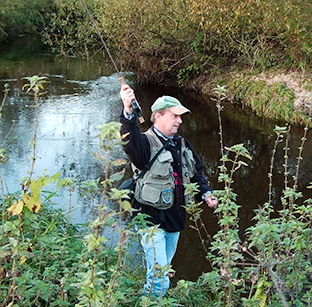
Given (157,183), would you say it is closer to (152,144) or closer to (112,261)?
(152,144)

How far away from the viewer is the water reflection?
671 cm

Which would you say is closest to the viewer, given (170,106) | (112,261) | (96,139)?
(170,106)

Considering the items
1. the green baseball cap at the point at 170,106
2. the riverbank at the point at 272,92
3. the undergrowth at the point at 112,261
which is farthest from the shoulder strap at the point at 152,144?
the riverbank at the point at 272,92

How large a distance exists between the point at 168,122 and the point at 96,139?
645cm

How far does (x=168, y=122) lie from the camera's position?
3.66m

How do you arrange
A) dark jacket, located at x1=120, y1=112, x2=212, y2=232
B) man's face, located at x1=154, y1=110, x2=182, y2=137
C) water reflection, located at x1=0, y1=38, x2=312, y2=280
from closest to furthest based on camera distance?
1. dark jacket, located at x1=120, y1=112, x2=212, y2=232
2. man's face, located at x1=154, y1=110, x2=182, y2=137
3. water reflection, located at x1=0, y1=38, x2=312, y2=280

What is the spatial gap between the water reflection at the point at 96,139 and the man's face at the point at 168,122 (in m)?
1.23

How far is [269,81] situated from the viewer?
1284cm

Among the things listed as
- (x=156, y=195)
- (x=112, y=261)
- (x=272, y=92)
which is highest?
(x=272, y=92)

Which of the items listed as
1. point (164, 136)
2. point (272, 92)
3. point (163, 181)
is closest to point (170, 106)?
point (164, 136)

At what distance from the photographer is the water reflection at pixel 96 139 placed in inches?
264

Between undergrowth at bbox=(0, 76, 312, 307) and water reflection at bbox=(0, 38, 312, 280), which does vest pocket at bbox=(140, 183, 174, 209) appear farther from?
water reflection at bbox=(0, 38, 312, 280)

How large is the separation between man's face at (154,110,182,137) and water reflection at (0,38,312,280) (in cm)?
123

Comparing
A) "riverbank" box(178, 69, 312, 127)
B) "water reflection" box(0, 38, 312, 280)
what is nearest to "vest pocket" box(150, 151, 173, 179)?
"water reflection" box(0, 38, 312, 280)
